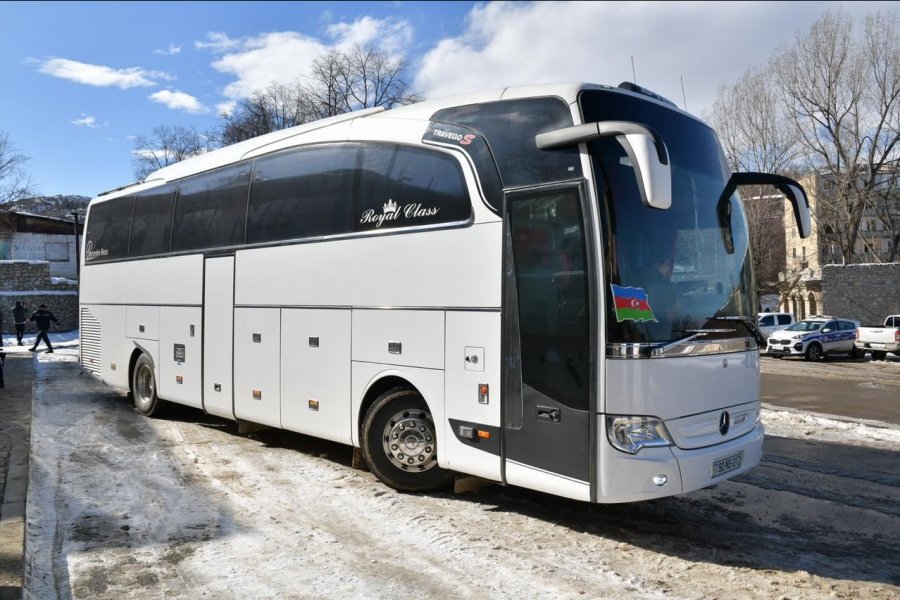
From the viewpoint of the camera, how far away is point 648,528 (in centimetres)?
573

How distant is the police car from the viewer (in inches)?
1043

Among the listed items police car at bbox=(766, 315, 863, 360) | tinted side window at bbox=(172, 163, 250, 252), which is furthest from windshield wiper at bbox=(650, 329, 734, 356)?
police car at bbox=(766, 315, 863, 360)

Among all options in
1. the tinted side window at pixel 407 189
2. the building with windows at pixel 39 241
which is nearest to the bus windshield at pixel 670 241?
the tinted side window at pixel 407 189

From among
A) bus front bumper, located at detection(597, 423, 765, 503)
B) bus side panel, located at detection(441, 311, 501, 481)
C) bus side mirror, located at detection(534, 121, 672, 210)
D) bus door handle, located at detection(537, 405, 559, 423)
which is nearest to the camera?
bus side mirror, located at detection(534, 121, 672, 210)

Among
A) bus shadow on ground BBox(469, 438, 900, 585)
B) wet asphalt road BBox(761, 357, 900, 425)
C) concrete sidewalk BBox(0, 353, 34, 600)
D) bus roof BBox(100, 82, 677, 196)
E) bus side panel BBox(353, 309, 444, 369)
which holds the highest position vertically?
bus roof BBox(100, 82, 677, 196)

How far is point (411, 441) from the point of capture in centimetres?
652

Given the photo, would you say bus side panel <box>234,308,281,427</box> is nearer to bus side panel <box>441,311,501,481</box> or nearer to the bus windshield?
bus side panel <box>441,311,501,481</box>

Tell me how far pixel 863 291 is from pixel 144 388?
38453 mm

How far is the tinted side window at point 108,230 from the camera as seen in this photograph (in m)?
11.7

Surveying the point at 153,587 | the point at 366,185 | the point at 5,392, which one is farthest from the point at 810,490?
the point at 5,392

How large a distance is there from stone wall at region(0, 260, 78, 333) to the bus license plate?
3329 cm

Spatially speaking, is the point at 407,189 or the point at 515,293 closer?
the point at 515,293

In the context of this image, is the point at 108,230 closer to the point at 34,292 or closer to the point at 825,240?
the point at 34,292

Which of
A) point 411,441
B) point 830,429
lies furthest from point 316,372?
point 830,429
